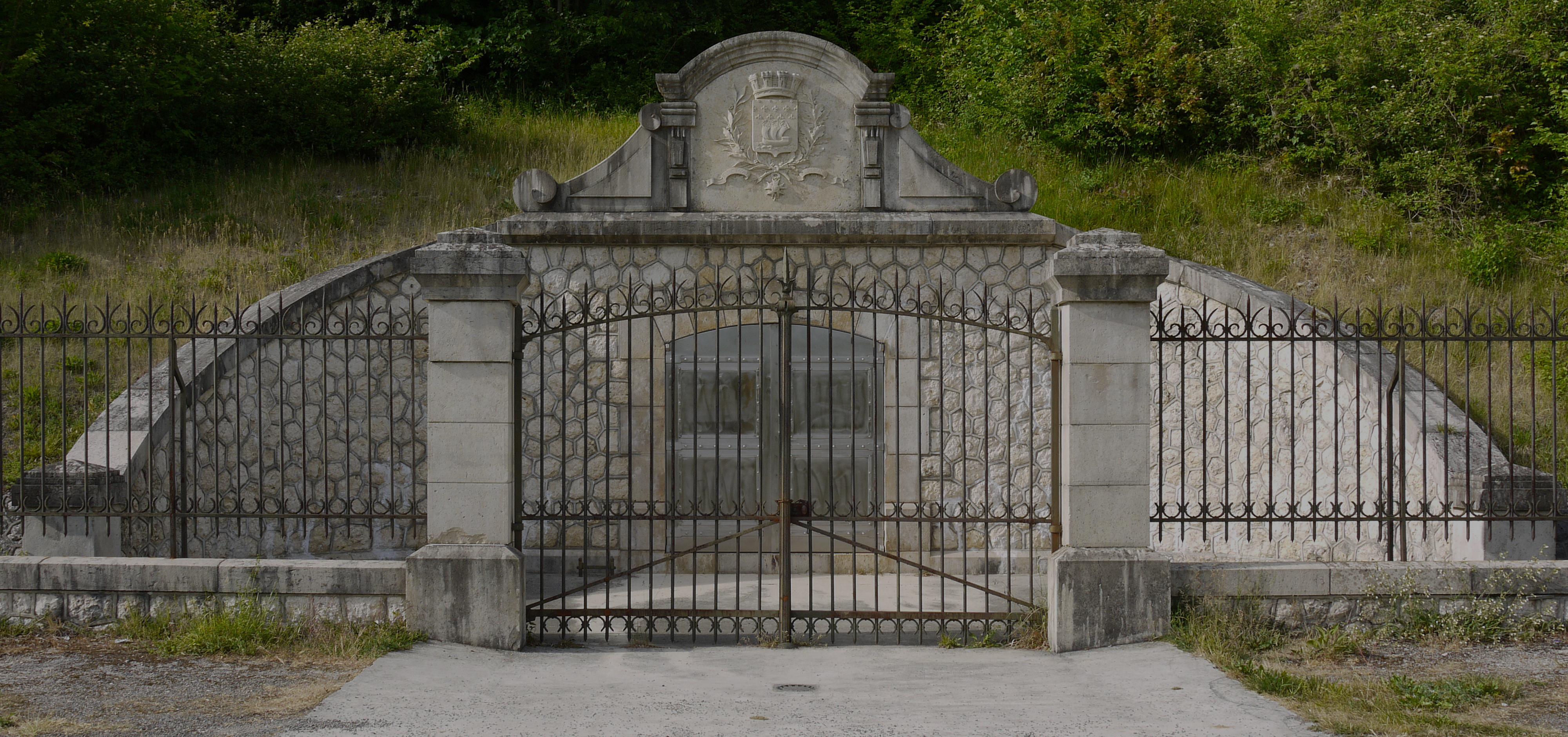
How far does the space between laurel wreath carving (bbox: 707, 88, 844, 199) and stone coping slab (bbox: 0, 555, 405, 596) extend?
4.30 m

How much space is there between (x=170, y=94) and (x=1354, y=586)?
1348 cm

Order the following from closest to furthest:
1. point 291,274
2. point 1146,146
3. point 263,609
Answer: point 263,609
point 291,274
point 1146,146

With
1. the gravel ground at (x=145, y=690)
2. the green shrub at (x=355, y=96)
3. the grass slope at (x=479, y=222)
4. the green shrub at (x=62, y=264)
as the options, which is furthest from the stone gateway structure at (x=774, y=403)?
the green shrub at (x=355, y=96)

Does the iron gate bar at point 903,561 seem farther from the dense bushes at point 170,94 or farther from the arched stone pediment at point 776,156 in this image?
the dense bushes at point 170,94

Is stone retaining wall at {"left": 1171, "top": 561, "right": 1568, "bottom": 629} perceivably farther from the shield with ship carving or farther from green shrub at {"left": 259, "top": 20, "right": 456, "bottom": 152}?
green shrub at {"left": 259, "top": 20, "right": 456, "bottom": 152}

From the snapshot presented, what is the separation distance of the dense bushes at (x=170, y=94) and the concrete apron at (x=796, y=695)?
9.64 meters

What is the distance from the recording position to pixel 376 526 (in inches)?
346

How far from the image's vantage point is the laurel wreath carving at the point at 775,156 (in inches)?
347

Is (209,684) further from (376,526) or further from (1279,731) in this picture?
(1279,731)

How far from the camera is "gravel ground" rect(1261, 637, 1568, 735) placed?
186 inches

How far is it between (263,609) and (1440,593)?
6040 millimetres

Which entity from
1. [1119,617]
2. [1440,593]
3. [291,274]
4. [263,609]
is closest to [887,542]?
[1119,617]

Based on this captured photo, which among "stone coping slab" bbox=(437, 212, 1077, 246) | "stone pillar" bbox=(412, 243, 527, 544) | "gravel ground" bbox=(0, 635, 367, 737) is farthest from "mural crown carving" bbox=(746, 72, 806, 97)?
"gravel ground" bbox=(0, 635, 367, 737)

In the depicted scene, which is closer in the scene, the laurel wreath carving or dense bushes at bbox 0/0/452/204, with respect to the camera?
the laurel wreath carving
